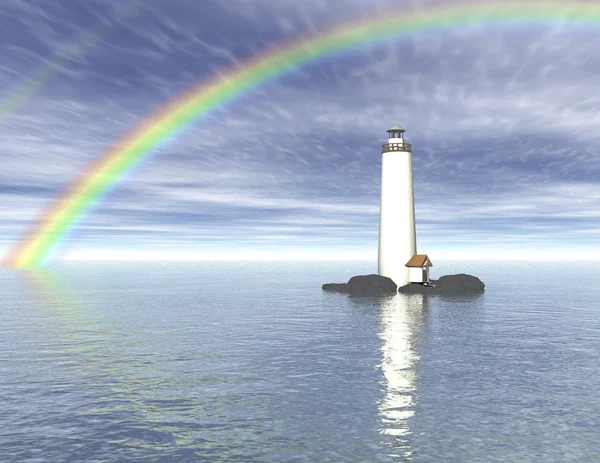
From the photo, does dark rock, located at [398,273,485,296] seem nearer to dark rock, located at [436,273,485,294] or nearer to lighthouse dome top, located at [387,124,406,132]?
dark rock, located at [436,273,485,294]

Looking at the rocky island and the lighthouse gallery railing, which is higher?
the lighthouse gallery railing

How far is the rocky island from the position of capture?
7844 cm

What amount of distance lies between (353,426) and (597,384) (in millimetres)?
13937

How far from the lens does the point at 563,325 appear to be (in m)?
51.2

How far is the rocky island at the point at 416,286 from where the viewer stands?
257 ft

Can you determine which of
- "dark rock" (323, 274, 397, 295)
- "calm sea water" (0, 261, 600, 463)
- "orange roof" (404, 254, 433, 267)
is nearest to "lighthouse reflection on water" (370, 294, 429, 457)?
"calm sea water" (0, 261, 600, 463)

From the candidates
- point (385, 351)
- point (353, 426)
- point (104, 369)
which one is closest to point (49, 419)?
point (104, 369)

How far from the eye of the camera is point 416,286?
77.7 meters

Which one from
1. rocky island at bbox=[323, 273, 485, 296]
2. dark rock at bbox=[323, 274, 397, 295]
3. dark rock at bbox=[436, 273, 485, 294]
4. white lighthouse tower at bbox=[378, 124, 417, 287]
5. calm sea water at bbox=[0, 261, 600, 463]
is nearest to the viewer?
calm sea water at bbox=[0, 261, 600, 463]

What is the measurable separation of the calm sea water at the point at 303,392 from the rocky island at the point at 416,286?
28.4 m

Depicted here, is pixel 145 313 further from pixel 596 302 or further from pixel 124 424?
pixel 596 302

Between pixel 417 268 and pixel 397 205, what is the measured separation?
9.64 metres

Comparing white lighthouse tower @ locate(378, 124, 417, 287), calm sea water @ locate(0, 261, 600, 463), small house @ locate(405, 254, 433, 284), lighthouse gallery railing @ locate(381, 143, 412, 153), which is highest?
lighthouse gallery railing @ locate(381, 143, 412, 153)

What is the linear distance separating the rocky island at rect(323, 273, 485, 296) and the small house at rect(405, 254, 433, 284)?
2.45 feet
